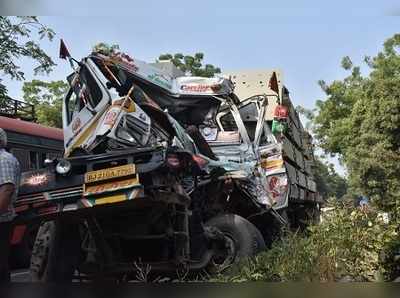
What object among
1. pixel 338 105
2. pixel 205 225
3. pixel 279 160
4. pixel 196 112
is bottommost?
pixel 205 225

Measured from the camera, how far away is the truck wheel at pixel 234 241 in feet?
20.9

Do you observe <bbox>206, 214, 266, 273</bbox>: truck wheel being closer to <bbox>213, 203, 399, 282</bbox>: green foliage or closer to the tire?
<bbox>213, 203, 399, 282</bbox>: green foliage

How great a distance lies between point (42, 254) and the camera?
552 centimetres

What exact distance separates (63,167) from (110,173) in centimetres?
46

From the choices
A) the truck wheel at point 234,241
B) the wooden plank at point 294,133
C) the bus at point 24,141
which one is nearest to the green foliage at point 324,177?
the wooden plank at point 294,133

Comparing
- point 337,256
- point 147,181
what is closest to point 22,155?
point 147,181

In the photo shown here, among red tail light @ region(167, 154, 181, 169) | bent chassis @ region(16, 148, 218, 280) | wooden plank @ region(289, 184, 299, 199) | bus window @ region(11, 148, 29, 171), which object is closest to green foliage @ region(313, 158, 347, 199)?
wooden plank @ region(289, 184, 299, 199)

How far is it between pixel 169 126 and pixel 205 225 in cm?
121

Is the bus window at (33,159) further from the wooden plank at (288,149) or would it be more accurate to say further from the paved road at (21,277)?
the wooden plank at (288,149)

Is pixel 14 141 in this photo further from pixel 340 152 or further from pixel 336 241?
pixel 340 152

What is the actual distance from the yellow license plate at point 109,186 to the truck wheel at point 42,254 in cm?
96

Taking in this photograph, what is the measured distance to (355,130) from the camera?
72.7 feet

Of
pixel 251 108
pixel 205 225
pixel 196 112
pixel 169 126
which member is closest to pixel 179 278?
pixel 205 225

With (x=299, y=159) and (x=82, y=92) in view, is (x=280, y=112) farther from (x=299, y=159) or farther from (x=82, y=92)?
(x=82, y=92)
